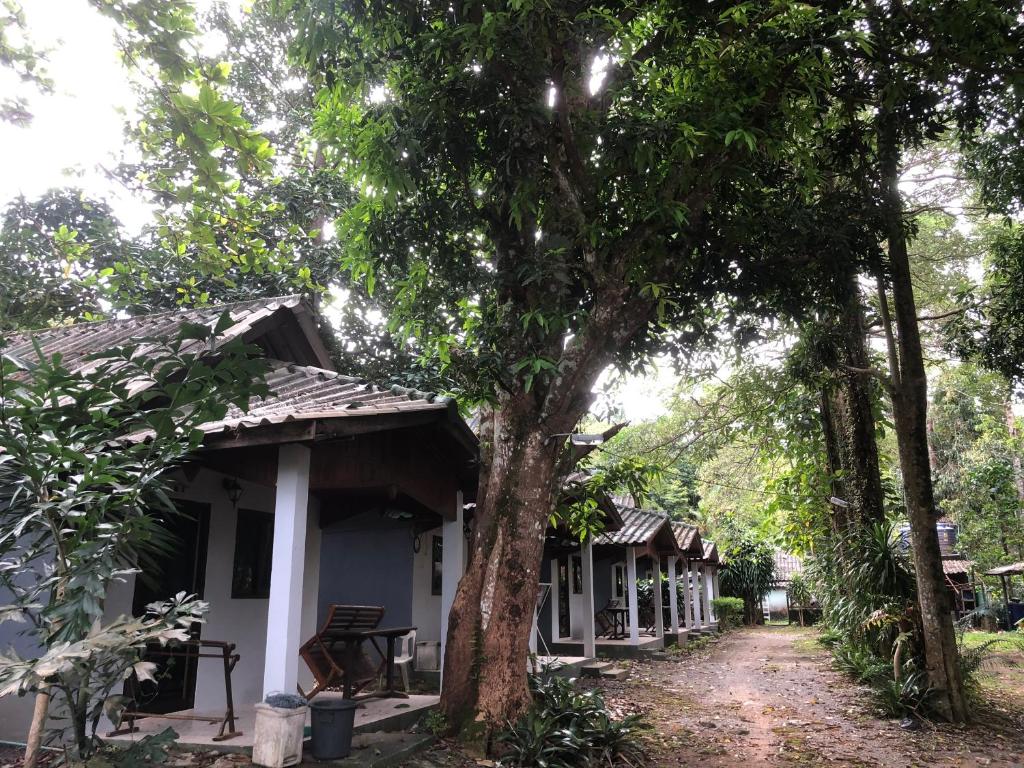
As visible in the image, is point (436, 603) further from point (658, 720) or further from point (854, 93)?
point (854, 93)

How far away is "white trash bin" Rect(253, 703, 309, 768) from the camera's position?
545cm

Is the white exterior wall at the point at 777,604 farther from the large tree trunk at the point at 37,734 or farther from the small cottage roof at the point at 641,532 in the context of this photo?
the large tree trunk at the point at 37,734

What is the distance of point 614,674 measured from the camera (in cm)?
1315

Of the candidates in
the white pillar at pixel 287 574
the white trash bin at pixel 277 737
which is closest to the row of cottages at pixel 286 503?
the white pillar at pixel 287 574

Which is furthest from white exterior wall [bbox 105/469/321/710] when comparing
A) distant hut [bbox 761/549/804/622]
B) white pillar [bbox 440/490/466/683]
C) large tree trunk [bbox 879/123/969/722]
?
distant hut [bbox 761/549/804/622]

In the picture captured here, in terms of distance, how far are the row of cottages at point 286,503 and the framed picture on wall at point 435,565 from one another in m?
0.68

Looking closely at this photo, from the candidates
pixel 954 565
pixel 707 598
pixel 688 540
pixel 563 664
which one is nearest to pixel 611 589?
pixel 688 540

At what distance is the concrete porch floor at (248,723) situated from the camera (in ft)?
19.9

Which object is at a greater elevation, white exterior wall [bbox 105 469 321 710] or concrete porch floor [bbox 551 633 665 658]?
white exterior wall [bbox 105 469 321 710]

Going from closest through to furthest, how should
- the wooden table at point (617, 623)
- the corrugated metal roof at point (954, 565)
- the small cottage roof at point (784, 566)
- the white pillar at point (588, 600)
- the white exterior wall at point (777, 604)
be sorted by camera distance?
the white pillar at point (588, 600) < the wooden table at point (617, 623) < the corrugated metal roof at point (954, 565) < the small cottage roof at point (784, 566) < the white exterior wall at point (777, 604)

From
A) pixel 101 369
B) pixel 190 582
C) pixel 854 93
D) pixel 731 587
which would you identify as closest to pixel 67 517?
pixel 101 369

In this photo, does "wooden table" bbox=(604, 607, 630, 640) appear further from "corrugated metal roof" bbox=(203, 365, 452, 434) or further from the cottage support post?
"corrugated metal roof" bbox=(203, 365, 452, 434)

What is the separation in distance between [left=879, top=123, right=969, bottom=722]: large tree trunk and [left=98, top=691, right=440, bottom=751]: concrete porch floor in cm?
614

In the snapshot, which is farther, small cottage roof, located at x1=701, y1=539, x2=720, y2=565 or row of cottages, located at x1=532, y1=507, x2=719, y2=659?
small cottage roof, located at x1=701, y1=539, x2=720, y2=565
